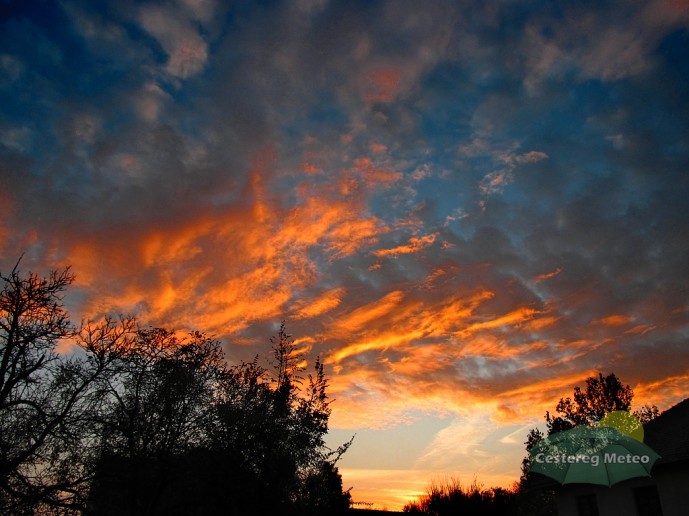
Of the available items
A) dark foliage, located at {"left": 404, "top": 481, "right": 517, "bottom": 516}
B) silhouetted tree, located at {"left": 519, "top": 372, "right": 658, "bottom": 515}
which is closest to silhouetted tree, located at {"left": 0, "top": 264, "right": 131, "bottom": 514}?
dark foliage, located at {"left": 404, "top": 481, "right": 517, "bottom": 516}

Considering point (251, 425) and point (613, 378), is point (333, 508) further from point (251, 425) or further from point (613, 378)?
point (613, 378)

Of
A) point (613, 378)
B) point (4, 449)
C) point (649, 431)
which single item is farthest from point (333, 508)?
point (613, 378)

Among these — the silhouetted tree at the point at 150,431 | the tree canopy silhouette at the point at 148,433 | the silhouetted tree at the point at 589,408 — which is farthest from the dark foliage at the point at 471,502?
the silhouetted tree at the point at 589,408

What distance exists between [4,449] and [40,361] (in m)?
2.81

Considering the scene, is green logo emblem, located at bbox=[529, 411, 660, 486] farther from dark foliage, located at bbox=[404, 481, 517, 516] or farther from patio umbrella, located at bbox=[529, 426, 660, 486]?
dark foliage, located at bbox=[404, 481, 517, 516]

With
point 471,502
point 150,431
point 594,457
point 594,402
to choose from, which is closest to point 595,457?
point 594,457

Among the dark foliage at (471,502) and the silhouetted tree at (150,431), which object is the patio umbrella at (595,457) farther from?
the silhouetted tree at (150,431)

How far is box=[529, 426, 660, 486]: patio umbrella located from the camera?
14.9m

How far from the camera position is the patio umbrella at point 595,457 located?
14.9m

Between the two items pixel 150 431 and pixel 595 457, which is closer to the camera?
pixel 595 457

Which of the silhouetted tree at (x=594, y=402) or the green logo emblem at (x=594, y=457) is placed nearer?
the green logo emblem at (x=594, y=457)

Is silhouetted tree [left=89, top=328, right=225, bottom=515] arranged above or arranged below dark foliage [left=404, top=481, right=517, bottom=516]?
above

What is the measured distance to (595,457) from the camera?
15.6 m

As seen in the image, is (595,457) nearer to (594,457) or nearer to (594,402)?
(594,457)
